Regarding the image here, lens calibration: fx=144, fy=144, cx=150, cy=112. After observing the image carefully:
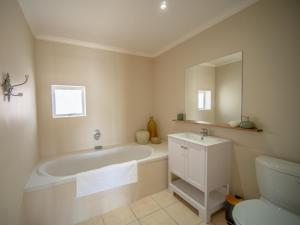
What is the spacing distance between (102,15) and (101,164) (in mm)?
2318

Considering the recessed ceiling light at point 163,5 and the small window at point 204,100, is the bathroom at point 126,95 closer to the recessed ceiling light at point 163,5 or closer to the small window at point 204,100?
the recessed ceiling light at point 163,5

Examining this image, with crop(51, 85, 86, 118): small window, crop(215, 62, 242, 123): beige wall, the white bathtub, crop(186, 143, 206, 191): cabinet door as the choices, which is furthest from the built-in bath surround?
crop(215, 62, 242, 123): beige wall

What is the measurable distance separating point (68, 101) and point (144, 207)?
2109 millimetres

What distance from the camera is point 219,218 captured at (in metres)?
1.72

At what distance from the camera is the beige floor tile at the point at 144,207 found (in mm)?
1830

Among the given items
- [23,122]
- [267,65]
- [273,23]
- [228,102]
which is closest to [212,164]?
[228,102]

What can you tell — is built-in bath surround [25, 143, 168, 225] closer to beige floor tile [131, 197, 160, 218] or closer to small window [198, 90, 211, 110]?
beige floor tile [131, 197, 160, 218]

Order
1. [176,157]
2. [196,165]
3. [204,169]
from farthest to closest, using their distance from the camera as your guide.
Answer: [176,157], [196,165], [204,169]

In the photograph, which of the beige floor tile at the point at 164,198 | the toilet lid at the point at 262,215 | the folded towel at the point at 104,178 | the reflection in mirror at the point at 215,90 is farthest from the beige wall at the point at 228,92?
the folded towel at the point at 104,178

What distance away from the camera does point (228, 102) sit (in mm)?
1893

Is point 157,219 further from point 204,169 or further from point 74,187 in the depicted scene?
point 74,187

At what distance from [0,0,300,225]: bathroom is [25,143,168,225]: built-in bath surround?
12mm

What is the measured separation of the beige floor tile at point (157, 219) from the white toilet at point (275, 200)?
2.67 ft

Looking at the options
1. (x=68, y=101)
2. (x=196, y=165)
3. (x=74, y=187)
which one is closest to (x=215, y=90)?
(x=196, y=165)
